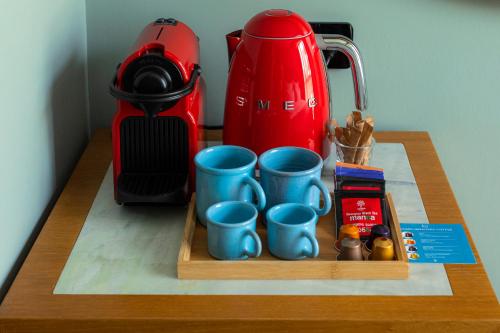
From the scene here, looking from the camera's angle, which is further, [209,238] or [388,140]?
[388,140]

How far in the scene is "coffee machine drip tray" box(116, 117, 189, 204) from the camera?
109 cm

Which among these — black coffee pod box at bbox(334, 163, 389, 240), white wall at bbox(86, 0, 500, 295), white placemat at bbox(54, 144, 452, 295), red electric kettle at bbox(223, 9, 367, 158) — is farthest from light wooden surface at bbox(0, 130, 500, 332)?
white wall at bbox(86, 0, 500, 295)

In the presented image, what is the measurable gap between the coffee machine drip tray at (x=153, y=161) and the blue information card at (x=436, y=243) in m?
0.34

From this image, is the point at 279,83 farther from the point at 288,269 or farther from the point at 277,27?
the point at 288,269

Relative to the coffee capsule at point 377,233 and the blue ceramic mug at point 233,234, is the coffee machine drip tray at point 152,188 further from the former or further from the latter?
the coffee capsule at point 377,233

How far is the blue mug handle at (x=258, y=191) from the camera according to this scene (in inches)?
39.9

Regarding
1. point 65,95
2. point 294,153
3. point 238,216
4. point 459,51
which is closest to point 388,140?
point 459,51

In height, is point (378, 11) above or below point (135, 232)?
above

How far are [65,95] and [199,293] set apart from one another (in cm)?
51

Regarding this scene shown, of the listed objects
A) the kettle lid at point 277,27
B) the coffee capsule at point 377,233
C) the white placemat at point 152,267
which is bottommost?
the white placemat at point 152,267

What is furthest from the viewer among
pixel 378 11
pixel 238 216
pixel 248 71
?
pixel 378 11

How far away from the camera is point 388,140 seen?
1.42 meters

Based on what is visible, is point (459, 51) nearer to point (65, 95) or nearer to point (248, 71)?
point (248, 71)

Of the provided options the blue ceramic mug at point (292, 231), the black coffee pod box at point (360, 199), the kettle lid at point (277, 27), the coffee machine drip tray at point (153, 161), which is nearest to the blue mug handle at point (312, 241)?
the blue ceramic mug at point (292, 231)
